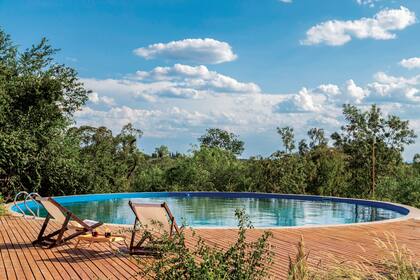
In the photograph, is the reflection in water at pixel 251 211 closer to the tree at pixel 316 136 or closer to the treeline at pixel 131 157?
the treeline at pixel 131 157

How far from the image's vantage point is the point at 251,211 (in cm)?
1516

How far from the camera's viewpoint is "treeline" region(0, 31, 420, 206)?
1473cm

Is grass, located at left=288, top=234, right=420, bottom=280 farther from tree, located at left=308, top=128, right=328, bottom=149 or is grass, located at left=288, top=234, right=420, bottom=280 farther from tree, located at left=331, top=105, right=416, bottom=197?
tree, located at left=308, top=128, right=328, bottom=149

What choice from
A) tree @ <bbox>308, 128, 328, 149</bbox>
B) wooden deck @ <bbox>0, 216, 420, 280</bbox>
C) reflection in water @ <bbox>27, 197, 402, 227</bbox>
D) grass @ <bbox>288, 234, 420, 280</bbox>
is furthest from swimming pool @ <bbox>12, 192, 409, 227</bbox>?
tree @ <bbox>308, 128, 328, 149</bbox>

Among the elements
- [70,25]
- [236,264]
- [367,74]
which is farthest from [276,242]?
[70,25]

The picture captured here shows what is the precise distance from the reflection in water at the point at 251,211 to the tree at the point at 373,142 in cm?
364

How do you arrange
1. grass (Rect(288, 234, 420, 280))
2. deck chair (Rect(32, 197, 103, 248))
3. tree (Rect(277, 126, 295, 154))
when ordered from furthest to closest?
tree (Rect(277, 126, 295, 154)), deck chair (Rect(32, 197, 103, 248)), grass (Rect(288, 234, 420, 280))

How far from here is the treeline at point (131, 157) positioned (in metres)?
14.7

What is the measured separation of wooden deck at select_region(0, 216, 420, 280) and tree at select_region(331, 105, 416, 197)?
9832 mm

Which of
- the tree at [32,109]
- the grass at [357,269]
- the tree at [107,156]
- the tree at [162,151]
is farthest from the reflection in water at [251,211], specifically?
the tree at [162,151]

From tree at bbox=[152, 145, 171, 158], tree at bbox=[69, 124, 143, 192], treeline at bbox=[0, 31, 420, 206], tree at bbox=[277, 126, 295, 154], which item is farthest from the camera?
tree at bbox=[152, 145, 171, 158]

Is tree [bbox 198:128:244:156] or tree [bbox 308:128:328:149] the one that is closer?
tree [bbox 308:128:328:149]

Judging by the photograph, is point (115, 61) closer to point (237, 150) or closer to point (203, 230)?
point (203, 230)

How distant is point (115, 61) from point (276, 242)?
1233 cm
